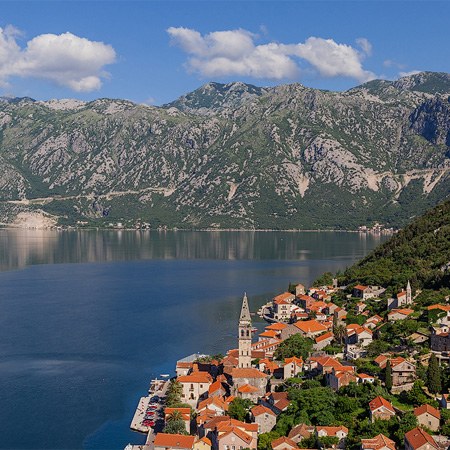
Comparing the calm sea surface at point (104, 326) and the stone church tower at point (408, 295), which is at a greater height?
the stone church tower at point (408, 295)

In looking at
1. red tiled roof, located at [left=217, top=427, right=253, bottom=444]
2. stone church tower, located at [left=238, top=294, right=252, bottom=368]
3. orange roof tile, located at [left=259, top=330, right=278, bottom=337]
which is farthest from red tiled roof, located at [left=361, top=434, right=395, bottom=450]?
orange roof tile, located at [left=259, top=330, right=278, bottom=337]

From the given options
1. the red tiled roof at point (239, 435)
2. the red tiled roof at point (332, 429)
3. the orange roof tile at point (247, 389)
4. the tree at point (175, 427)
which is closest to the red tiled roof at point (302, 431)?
the red tiled roof at point (332, 429)

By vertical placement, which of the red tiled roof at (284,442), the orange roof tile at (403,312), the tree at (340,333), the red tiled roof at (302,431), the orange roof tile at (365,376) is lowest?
the red tiled roof at (284,442)

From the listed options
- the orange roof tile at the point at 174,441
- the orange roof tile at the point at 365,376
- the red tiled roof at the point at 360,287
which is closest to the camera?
the orange roof tile at the point at 174,441

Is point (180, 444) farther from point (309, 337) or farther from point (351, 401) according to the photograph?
point (309, 337)

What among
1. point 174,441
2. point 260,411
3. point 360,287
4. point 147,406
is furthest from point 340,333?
point 174,441

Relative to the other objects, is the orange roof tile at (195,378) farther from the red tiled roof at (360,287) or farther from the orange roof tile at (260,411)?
the red tiled roof at (360,287)

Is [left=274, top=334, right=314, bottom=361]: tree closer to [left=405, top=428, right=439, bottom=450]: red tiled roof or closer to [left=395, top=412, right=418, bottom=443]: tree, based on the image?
[left=395, top=412, right=418, bottom=443]: tree
